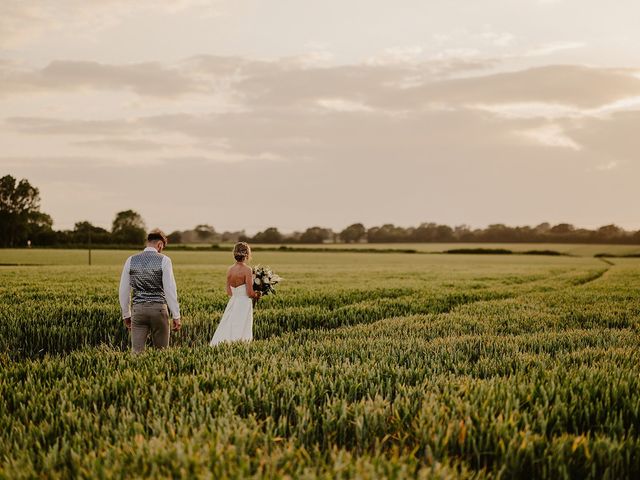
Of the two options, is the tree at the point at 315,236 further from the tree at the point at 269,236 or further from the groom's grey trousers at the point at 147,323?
the groom's grey trousers at the point at 147,323

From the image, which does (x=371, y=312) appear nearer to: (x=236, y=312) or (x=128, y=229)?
(x=236, y=312)

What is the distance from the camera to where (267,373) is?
6.94 metres

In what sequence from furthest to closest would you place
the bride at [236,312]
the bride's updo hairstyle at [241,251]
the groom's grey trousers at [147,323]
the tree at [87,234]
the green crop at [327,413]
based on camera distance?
the tree at [87,234] < the bride at [236,312] < the bride's updo hairstyle at [241,251] < the groom's grey trousers at [147,323] < the green crop at [327,413]

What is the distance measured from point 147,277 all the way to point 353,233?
110031 millimetres

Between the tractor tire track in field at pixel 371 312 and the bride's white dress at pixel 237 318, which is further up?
the bride's white dress at pixel 237 318

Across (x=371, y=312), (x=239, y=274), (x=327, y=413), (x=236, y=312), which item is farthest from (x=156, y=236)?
(x=371, y=312)

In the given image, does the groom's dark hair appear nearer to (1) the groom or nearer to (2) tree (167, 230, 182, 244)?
(1) the groom

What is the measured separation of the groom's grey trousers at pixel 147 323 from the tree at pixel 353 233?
354 ft

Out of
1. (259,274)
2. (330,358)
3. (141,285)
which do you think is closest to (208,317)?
(259,274)

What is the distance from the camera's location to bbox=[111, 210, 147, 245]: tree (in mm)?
104750

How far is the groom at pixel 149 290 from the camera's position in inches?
394

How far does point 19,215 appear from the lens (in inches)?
4368

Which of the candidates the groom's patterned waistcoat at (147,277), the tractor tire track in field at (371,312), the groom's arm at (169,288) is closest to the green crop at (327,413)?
the groom's arm at (169,288)

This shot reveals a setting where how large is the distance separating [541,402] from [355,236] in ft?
371
